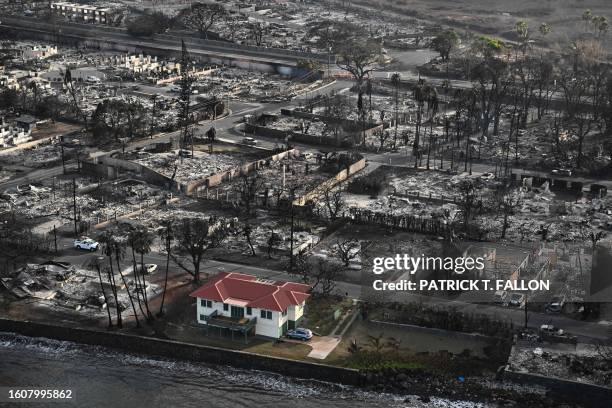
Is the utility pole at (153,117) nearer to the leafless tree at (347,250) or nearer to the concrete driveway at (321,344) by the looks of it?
the leafless tree at (347,250)

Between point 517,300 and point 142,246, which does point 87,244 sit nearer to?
point 142,246

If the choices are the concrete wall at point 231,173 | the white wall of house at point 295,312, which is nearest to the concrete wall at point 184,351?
the white wall of house at point 295,312

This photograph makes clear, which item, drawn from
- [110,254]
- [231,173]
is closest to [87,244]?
[110,254]

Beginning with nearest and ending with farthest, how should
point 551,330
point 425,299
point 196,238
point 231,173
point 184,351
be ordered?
point 184,351
point 551,330
point 425,299
point 196,238
point 231,173

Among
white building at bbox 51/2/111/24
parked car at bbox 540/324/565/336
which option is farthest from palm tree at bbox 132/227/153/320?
white building at bbox 51/2/111/24

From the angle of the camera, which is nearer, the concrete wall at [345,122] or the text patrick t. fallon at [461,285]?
the text patrick t. fallon at [461,285]

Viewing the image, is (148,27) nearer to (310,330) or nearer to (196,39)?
(196,39)
